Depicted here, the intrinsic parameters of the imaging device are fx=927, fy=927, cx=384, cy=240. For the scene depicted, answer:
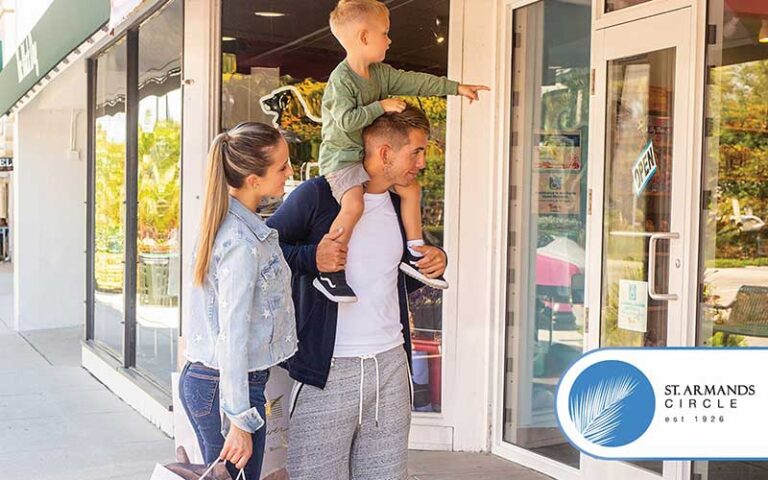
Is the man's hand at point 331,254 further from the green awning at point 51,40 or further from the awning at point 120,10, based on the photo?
the green awning at point 51,40

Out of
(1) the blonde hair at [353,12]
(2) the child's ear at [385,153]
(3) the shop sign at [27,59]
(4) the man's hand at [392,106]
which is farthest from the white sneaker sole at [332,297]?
(3) the shop sign at [27,59]

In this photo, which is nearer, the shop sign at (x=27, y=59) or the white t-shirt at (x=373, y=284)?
the white t-shirt at (x=373, y=284)

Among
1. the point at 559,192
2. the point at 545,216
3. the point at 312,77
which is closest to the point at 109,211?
the point at 312,77

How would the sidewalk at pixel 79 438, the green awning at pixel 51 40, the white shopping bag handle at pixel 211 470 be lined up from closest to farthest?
the white shopping bag handle at pixel 211 470 < the sidewalk at pixel 79 438 < the green awning at pixel 51 40

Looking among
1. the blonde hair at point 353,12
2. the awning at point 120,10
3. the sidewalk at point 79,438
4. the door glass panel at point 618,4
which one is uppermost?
the awning at point 120,10

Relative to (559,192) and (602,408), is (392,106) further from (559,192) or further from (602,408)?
(559,192)

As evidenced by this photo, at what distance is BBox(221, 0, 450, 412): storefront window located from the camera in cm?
549

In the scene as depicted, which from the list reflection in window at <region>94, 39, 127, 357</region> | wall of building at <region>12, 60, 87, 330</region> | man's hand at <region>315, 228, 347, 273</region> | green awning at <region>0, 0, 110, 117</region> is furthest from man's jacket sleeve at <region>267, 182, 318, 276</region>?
wall of building at <region>12, 60, 87, 330</region>

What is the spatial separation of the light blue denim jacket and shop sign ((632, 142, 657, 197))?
85.0 inches

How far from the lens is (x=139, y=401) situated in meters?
6.86

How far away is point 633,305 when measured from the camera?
429 centimetres

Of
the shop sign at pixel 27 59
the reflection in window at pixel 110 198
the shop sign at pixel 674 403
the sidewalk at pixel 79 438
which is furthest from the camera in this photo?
the shop sign at pixel 27 59

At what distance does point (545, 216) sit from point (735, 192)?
996mm

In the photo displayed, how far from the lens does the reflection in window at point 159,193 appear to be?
619 cm
